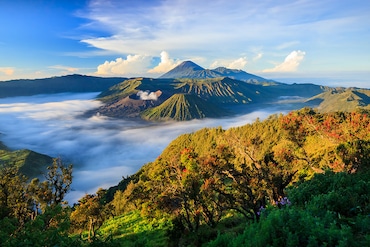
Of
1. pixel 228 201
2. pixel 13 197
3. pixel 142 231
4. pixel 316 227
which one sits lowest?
pixel 142 231

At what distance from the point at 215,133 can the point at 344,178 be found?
147561 millimetres

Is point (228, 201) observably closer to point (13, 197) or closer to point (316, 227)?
point (316, 227)

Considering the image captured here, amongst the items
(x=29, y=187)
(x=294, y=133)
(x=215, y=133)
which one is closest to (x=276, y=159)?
(x=294, y=133)

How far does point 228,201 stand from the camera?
31125 mm

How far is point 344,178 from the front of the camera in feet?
67.2

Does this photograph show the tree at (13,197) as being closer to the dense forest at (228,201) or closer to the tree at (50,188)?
the dense forest at (228,201)

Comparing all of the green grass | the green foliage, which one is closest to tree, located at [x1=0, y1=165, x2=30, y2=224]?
the green grass

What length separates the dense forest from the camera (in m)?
12.6

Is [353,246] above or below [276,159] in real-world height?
above

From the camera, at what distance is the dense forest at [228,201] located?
12.6 meters

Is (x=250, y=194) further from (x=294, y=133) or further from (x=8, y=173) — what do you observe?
(x=8, y=173)

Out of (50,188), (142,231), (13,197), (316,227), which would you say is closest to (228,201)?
(142,231)

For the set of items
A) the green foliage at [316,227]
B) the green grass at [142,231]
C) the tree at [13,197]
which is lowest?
the green grass at [142,231]

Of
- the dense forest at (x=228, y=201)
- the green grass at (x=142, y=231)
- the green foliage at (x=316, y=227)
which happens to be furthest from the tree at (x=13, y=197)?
the green foliage at (x=316, y=227)
